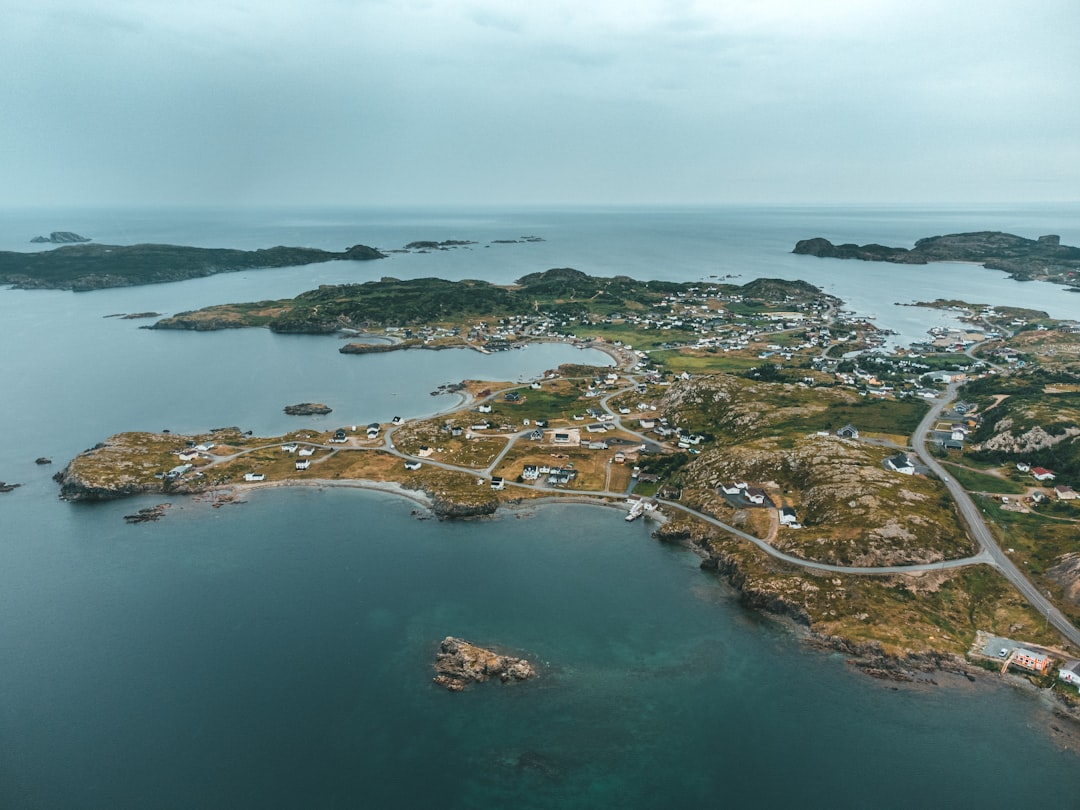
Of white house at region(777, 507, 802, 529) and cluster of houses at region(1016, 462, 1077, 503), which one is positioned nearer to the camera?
white house at region(777, 507, 802, 529)

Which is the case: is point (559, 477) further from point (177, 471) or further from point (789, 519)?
point (177, 471)

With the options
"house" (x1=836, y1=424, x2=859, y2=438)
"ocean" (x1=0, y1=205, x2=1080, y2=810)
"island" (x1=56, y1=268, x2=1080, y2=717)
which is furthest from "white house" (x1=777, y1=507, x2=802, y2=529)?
"house" (x1=836, y1=424, x2=859, y2=438)

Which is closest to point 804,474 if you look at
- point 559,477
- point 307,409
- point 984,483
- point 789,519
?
point 789,519

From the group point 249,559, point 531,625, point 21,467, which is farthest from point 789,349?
point 21,467

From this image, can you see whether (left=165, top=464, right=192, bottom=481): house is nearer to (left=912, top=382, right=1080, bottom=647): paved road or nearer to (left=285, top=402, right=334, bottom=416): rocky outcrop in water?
(left=285, top=402, right=334, bottom=416): rocky outcrop in water

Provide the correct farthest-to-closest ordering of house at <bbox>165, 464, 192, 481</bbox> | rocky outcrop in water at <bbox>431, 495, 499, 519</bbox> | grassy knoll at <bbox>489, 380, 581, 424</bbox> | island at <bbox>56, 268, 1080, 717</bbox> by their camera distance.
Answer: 1. grassy knoll at <bbox>489, 380, 581, 424</bbox>
2. house at <bbox>165, 464, 192, 481</bbox>
3. rocky outcrop in water at <bbox>431, 495, 499, 519</bbox>
4. island at <bbox>56, 268, 1080, 717</bbox>

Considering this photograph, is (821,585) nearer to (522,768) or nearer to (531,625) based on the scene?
(531,625)
